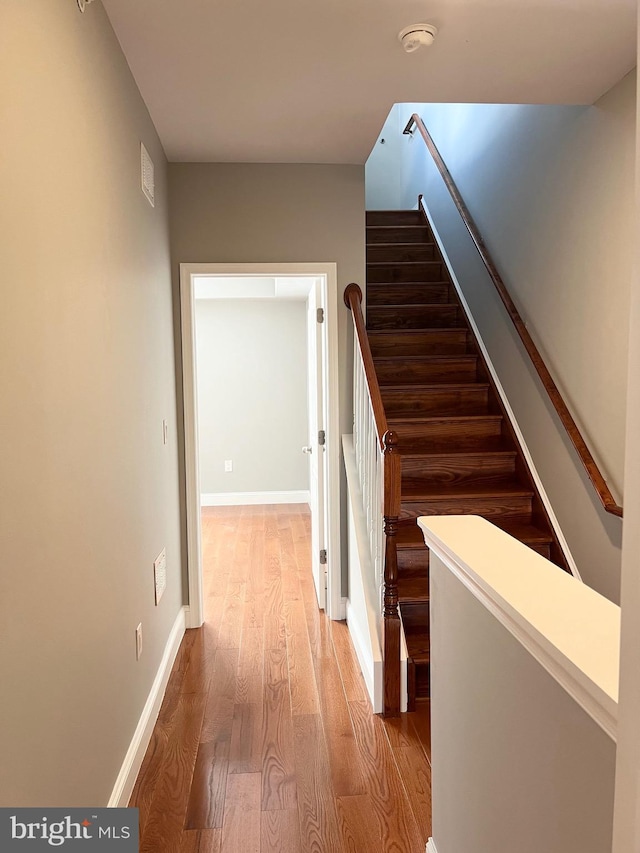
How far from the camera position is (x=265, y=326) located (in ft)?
21.2

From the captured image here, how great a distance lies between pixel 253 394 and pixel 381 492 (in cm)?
413

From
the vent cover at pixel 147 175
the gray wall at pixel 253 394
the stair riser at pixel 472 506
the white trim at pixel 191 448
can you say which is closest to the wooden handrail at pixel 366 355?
the stair riser at pixel 472 506

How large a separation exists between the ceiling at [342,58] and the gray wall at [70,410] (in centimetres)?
18

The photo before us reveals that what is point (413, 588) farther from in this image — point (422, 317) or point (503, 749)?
point (422, 317)

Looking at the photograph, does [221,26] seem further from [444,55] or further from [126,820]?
[126,820]

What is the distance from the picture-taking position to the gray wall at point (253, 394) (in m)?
6.45

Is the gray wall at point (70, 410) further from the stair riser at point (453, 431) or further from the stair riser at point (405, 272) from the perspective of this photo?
the stair riser at point (405, 272)

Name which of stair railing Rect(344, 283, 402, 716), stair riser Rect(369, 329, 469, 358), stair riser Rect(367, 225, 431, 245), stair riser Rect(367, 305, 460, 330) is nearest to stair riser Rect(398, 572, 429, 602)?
stair railing Rect(344, 283, 402, 716)

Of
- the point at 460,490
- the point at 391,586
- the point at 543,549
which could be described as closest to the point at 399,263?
the point at 460,490

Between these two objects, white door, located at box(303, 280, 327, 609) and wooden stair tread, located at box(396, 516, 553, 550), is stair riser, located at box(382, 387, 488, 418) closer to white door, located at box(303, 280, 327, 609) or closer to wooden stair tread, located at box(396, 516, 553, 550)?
white door, located at box(303, 280, 327, 609)

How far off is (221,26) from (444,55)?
0.78 m

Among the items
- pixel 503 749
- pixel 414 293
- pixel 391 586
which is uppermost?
pixel 414 293

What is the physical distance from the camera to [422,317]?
4355 millimetres

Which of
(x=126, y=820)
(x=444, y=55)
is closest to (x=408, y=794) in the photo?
(x=126, y=820)
